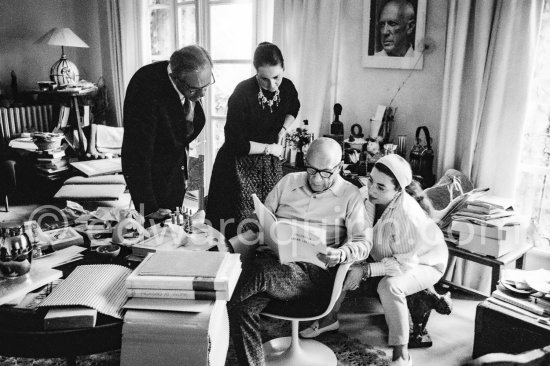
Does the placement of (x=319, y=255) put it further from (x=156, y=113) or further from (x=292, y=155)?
(x=292, y=155)

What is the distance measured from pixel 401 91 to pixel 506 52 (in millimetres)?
878

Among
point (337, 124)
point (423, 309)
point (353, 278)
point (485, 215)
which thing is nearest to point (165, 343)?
point (353, 278)

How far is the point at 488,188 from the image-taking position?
3.14 metres

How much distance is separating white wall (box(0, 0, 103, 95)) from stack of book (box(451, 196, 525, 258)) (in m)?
5.22

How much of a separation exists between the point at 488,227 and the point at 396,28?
1.73 m

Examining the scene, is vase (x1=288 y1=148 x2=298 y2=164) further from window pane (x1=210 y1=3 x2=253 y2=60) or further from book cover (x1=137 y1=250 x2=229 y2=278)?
book cover (x1=137 y1=250 x2=229 y2=278)

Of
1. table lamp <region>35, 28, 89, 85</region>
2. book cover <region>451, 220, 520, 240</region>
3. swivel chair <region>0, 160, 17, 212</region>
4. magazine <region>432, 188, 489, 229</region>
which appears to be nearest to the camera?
book cover <region>451, 220, 520, 240</region>

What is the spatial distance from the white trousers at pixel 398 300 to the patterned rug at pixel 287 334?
0.25m

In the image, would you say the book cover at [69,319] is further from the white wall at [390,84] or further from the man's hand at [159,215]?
the white wall at [390,84]

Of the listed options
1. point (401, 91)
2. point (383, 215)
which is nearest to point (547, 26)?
point (401, 91)

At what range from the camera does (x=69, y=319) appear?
1.54 metres

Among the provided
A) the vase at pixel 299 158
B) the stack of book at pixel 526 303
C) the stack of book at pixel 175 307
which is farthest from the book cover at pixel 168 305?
the vase at pixel 299 158

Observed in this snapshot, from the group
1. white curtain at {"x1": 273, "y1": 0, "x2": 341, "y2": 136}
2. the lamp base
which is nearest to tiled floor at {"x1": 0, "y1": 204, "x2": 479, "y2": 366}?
white curtain at {"x1": 273, "y1": 0, "x2": 341, "y2": 136}

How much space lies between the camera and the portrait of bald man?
12.1 ft
